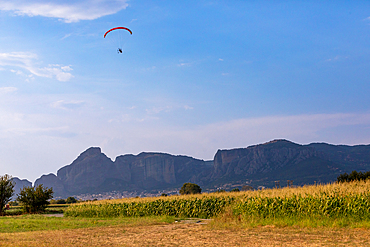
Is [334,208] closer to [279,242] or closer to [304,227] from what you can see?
[304,227]

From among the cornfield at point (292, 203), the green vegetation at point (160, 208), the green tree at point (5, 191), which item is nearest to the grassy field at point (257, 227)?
the cornfield at point (292, 203)

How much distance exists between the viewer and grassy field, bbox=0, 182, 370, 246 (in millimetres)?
13086

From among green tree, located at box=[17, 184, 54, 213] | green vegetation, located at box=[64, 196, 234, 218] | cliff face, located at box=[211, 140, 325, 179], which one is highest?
cliff face, located at box=[211, 140, 325, 179]

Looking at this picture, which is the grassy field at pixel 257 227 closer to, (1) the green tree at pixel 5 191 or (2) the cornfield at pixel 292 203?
(2) the cornfield at pixel 292 203

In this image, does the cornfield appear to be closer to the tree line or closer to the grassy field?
the grassy field

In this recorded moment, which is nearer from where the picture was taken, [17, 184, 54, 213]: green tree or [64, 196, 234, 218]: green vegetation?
[64, 196, 234, 218]: green vegetation

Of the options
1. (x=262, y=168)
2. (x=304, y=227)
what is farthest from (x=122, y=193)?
(x=304, y=227)

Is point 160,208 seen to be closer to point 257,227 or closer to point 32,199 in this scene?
point 257,227

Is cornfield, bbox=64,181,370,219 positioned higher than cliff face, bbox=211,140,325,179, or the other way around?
cliff face, bbox=211,140,325,179

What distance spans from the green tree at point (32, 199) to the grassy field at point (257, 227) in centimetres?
2234

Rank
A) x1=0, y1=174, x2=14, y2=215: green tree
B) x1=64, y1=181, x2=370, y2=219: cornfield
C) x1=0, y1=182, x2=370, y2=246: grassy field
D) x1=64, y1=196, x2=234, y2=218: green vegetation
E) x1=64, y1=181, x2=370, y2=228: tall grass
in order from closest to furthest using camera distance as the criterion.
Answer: x1=0, y1=182, x2=370, y2=246: grassy field
x1=64, y1=181, x2=370, y2=228: tall grass
x1=64, y1=181, x2=370, y2=219: cornfield
x1=64, y1=196, x2=234, y2=218: green vegetation
x1=0, y1=174, x2=14, y2=215: green tree

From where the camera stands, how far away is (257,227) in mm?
17859

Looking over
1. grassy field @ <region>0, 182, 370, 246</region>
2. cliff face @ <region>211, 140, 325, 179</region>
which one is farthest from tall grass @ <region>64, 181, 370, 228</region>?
cliff face @ <region>211, 140, 325, 179</region>

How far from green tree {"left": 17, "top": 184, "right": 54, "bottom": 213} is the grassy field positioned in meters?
22.3
